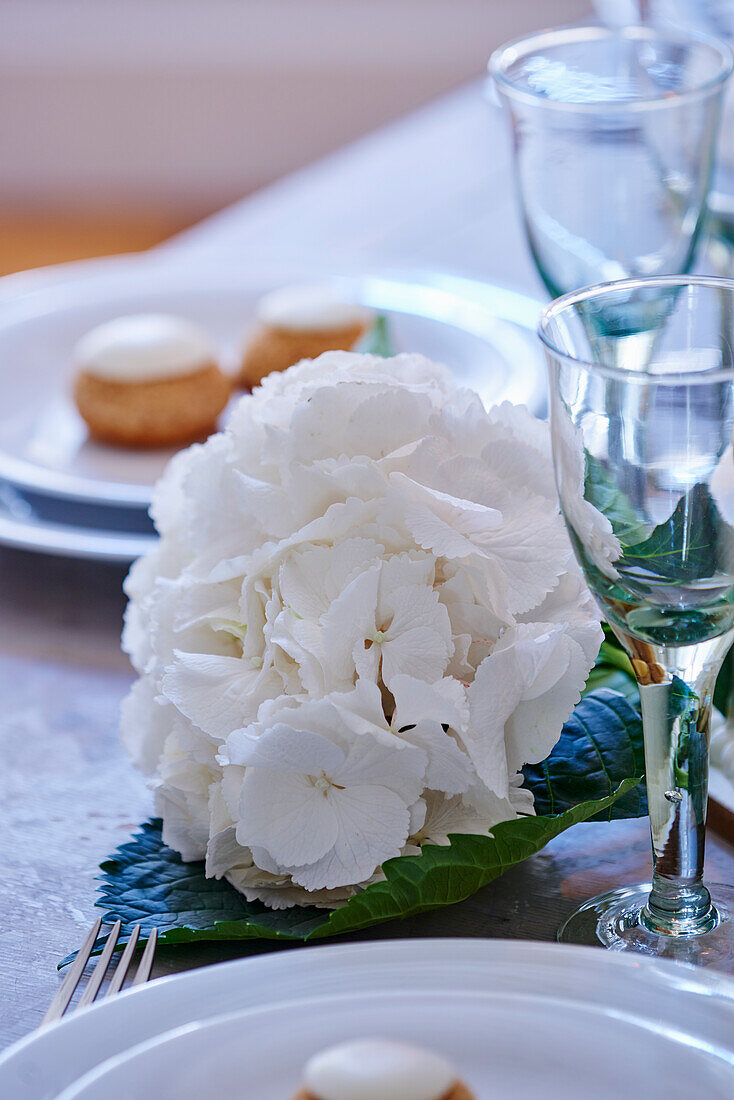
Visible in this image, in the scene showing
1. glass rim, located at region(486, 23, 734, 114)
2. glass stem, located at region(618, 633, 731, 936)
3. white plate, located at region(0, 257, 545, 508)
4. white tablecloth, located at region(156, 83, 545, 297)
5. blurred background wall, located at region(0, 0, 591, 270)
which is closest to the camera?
glass stem, located at region(618, 633, 731, 936)

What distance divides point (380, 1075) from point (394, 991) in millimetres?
46

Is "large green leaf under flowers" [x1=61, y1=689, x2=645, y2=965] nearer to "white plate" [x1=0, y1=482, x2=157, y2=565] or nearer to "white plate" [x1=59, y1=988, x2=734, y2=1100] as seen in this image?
"white plate" [x1=59, y1=988, x2=734, y2=1100]

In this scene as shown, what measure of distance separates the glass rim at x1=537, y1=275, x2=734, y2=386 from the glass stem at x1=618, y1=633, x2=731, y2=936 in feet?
0.25

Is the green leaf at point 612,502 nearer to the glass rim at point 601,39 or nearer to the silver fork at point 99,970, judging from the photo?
the silver fork at point 99,970

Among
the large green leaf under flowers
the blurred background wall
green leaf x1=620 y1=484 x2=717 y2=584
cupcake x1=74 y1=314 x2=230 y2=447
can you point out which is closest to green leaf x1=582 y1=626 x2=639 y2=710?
the large green leaf under flowers

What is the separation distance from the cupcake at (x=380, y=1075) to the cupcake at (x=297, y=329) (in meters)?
0.57

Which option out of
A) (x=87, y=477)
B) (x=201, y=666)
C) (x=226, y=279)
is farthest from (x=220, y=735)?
(x=226, y=279)

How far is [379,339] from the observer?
80 cm

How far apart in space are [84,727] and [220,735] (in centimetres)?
16

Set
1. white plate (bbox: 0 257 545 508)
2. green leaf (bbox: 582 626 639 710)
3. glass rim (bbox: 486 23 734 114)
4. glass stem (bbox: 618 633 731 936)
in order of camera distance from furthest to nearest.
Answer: white plate (bbox: 0 257 545 508) < glass rim (bbox: 486 23 734 114) < green leaf (bbox: 582 626 639 710) < glass stem (bbox: 618 633 731 936)

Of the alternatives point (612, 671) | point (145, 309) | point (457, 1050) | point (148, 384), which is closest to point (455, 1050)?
point (457, 1050)

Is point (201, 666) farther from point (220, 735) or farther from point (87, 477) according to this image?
point (87, 477)

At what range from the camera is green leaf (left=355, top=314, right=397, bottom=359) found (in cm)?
78

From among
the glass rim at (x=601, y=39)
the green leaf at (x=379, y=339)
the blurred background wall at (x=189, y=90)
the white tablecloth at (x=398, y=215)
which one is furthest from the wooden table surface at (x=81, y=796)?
the blurred background wall at (x=189, y=90)
